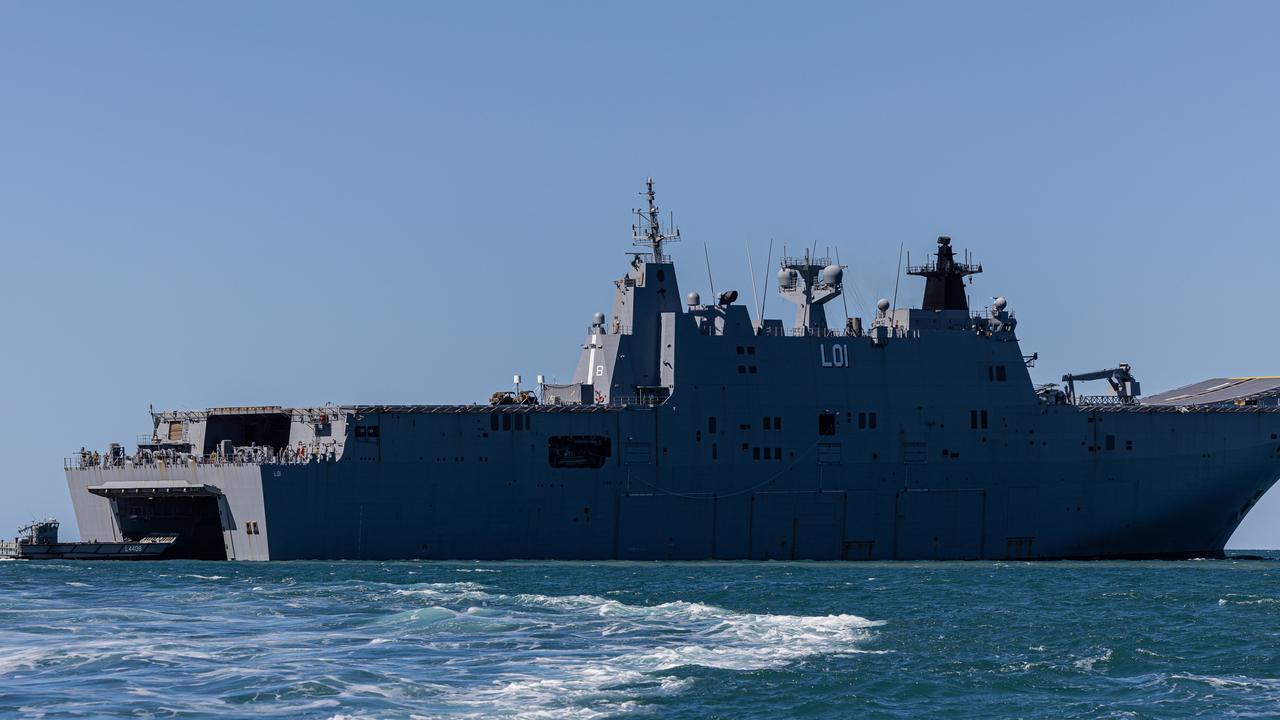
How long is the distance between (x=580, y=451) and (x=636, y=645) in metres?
19.6

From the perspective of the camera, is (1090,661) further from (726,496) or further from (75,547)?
(75,547)

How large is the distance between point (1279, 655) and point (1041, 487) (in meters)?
23.2

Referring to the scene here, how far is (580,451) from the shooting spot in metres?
46.5

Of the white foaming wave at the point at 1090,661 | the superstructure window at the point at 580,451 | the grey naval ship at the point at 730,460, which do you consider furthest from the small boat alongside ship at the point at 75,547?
the white foaming wave at the point at 1090,661

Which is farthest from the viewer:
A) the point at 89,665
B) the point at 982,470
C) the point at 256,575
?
the point at 982,470

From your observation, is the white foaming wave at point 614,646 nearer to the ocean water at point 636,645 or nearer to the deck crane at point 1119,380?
the ocean water at point 636,645

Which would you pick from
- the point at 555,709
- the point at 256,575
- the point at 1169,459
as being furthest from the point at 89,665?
the point at 1169,459

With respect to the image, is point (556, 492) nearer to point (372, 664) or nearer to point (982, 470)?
point (982, 470)

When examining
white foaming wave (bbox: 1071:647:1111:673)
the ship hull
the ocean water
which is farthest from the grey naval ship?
white foaming wave (bbox: 1071:647:1111:673)

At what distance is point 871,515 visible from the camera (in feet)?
158

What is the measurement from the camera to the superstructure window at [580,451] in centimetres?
4638

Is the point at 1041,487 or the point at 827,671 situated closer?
the point at 827,671

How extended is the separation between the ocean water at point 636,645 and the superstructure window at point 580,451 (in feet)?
17.2

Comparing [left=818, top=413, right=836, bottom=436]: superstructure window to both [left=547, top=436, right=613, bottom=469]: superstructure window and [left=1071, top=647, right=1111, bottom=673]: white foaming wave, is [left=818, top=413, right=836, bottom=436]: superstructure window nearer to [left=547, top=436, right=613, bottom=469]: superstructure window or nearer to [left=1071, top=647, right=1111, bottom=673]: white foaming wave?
[left=547, top=436, right=613, bottom=469]: superstructure window
